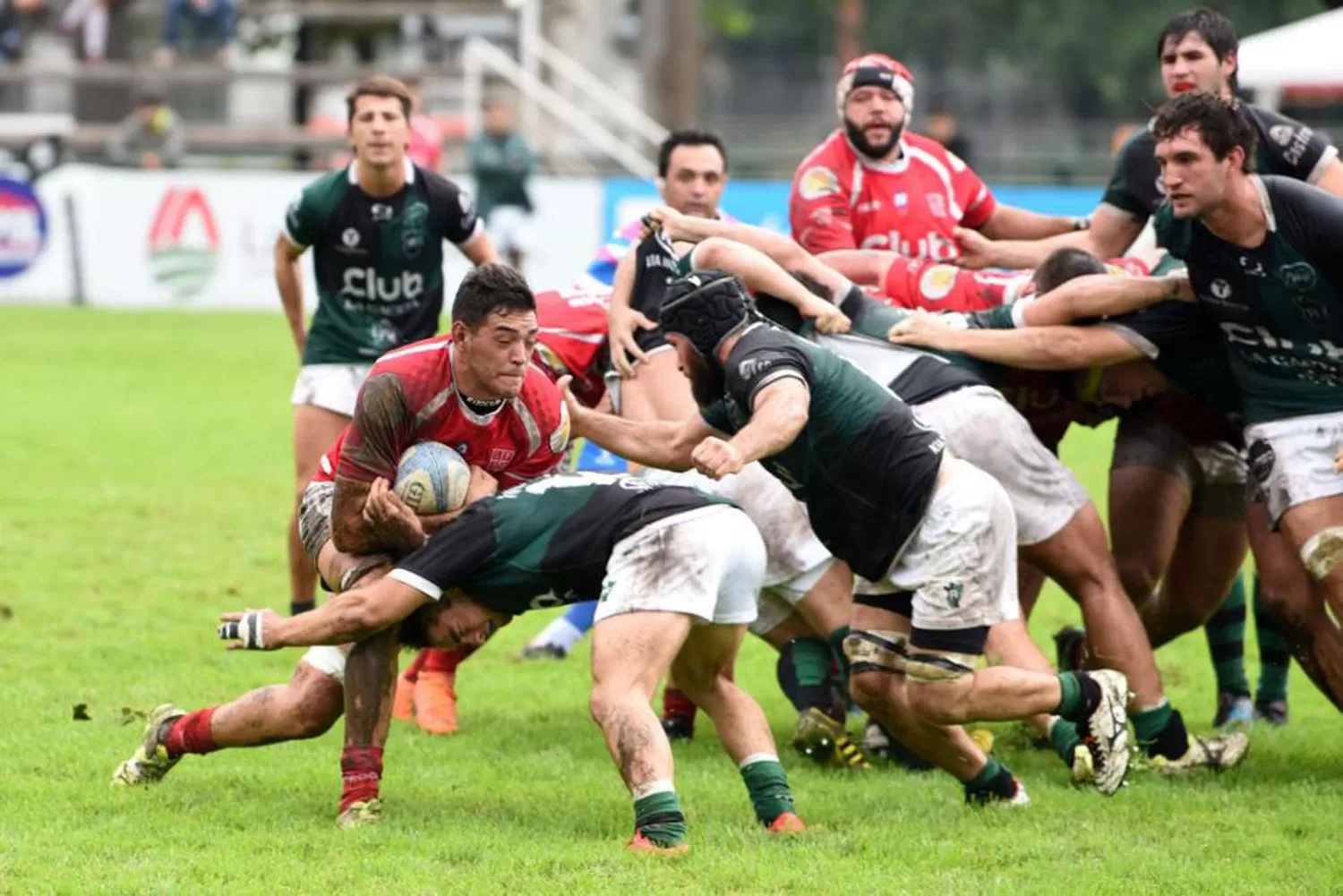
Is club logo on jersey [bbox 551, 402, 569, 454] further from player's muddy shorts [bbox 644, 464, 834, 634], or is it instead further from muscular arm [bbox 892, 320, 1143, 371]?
muscular arm [bbox 892, 320, 1143, 371]

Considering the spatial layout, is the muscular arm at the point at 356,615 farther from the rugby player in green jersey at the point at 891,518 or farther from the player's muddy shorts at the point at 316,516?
the rugby player in green jersey at the point at 891,518

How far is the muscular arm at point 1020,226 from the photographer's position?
9289 mm

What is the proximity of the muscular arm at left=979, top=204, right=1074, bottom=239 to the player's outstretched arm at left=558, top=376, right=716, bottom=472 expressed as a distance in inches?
117

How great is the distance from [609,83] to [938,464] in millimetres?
41550

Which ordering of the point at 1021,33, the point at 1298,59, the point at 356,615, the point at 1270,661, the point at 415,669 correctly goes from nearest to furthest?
the point at 356,615, the point at 415,669, the point at 1270,661, the point at 1298,59, the point at 1021,33

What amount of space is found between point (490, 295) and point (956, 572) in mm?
1654

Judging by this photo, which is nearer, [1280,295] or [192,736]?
[192,736]

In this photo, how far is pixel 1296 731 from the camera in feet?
27.1

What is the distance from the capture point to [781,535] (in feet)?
25.0

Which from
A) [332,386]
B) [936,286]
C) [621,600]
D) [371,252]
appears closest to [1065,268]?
[936,286]

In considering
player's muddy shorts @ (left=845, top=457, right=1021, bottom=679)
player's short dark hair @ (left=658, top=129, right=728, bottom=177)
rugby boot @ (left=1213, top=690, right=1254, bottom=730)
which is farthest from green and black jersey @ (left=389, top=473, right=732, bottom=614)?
rugby boot @ (left=1213, top=690, right=1254, bottom=730)

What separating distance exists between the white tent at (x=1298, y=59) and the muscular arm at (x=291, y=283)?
40.5 feet

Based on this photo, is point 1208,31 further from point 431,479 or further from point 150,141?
point 150,141

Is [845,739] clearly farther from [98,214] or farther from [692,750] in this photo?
[98,214]
